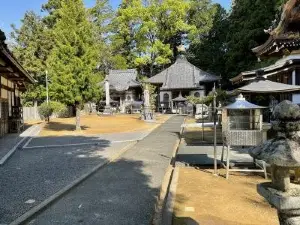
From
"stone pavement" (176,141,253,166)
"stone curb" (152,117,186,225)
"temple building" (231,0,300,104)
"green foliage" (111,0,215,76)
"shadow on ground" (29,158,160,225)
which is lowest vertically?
"shadow on ground" (29,158,160,225)

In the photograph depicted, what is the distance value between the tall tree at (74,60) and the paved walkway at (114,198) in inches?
441

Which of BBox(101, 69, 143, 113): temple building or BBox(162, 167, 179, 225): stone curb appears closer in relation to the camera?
BBox(162, 167, 179, 225): stone curb

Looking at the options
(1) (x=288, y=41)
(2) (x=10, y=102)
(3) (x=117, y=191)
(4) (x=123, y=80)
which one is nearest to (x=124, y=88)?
(4) (x=123, y=80)

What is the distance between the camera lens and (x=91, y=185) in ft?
24.1

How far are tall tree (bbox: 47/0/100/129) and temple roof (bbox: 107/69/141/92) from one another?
22.8 m

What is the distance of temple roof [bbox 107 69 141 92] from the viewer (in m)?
44.2

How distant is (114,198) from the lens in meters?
6.37

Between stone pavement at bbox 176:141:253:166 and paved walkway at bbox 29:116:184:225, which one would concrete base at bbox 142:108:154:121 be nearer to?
stone pavement at bbox 176:141:253:166

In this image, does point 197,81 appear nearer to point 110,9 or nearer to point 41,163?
point 110,9

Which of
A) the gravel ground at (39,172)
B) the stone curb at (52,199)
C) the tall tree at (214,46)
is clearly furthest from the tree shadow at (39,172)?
the tall tree at (214,46)

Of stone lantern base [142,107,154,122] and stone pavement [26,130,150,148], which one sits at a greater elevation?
stone lantern base [142,107,154,122]

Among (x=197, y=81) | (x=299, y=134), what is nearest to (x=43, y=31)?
(x=197, y=81)

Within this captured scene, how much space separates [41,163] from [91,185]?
133 inches

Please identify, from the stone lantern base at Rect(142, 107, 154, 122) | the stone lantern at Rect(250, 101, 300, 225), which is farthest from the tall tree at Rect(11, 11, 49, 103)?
the stone lantern at Rect(250, 101, 300, 225)
